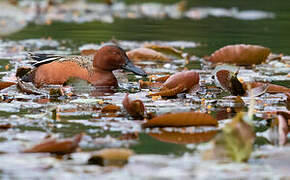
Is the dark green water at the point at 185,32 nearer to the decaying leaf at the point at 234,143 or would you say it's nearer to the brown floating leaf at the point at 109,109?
the brown floating leaf at the point at 109,109

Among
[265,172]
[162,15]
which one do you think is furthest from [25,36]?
[265,172]

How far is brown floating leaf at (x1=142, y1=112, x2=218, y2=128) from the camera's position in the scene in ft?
16.8

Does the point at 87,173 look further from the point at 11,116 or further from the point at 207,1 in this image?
the point at 207,1

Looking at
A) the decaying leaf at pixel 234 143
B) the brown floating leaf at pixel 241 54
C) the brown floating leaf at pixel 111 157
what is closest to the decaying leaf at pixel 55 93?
the brown floating leaf at pixel 111 157

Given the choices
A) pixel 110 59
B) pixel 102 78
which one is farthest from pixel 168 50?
pixel 102 78

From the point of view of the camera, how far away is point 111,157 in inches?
163

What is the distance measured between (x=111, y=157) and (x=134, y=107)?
1.39 meters

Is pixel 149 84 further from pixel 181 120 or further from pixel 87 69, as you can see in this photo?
pixel 181 120

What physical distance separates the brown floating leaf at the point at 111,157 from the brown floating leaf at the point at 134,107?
135 centimetres

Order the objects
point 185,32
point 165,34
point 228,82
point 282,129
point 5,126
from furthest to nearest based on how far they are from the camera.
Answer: point 185,32, point 165,34, point 228,82, point 5,126, point 282,129

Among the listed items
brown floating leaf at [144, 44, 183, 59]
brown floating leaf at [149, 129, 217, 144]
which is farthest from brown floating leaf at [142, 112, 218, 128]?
brown floating leaf at [144, 44, 183, 59]

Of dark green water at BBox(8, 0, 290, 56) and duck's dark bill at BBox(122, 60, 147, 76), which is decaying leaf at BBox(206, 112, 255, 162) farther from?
dark green water at BBox(8, 0, 290, 56)

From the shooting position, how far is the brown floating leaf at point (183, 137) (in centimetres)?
483

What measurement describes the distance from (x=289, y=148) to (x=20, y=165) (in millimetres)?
1958
